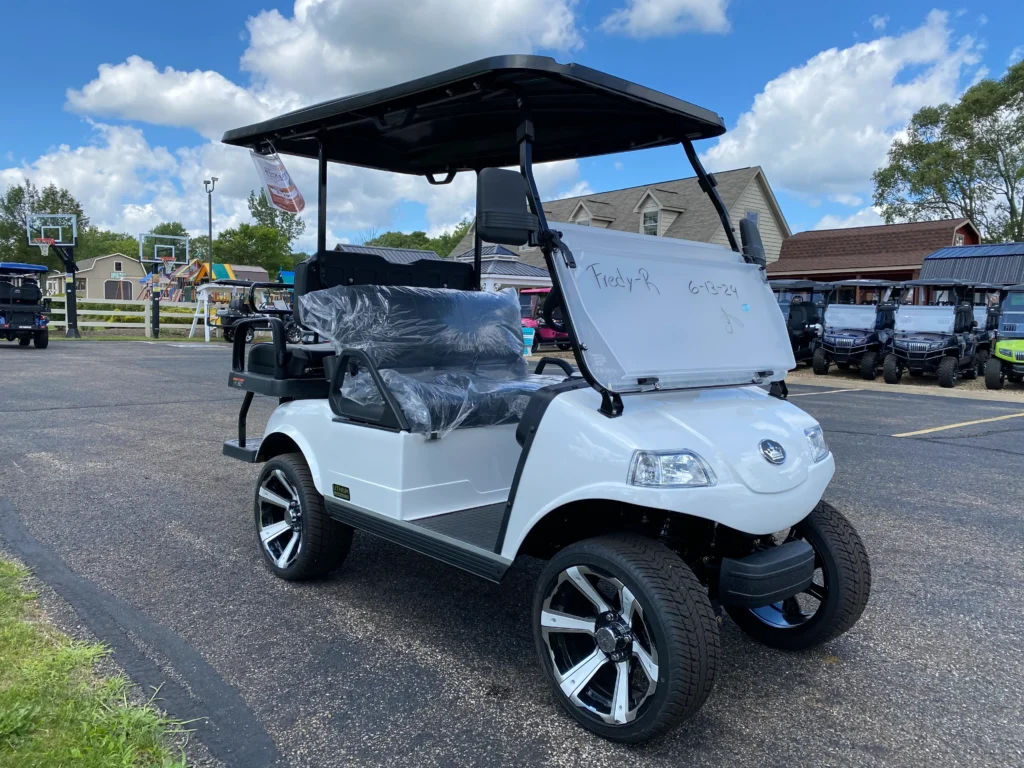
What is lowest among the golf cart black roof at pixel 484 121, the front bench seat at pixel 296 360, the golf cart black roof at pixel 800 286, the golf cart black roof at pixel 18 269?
the front bench seat at pixel 296 360

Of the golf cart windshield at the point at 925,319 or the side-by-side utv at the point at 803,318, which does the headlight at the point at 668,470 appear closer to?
the golf cart windshield at the point at 925,319

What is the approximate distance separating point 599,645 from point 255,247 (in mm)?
70639

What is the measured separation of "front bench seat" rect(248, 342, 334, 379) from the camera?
420cm

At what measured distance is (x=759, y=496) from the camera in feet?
8.60

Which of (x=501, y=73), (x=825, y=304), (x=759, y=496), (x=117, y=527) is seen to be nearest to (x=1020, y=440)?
(x=759, y=496)

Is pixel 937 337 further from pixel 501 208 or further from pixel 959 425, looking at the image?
pixel 501 208

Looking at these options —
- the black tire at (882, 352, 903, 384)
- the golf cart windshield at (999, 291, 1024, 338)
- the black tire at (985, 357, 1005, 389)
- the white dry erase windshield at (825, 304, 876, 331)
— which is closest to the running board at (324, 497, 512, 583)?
the black tire at (882, 352, 903, 384)

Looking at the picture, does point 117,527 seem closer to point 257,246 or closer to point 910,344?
point 910,344

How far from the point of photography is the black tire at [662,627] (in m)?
2.40

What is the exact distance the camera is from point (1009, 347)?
15617 mm

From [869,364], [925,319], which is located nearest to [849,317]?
[869,364]

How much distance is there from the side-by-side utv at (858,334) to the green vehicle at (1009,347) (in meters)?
2.00

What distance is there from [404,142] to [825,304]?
17.3 m

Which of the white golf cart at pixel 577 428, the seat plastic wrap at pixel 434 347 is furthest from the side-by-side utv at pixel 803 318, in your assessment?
the white golf cart at pixel 577 428
